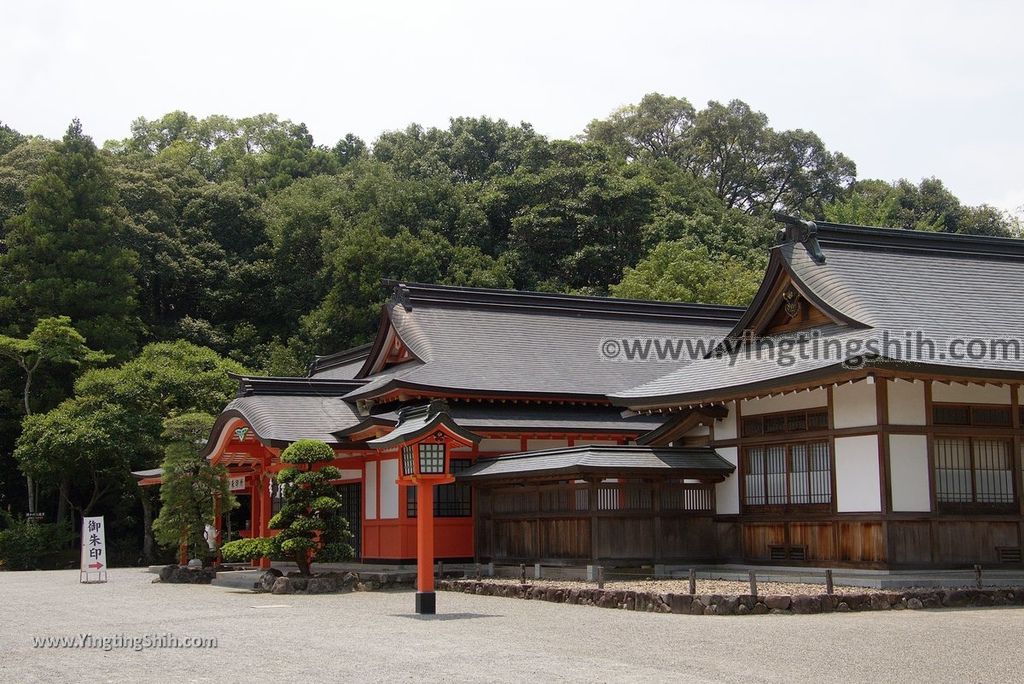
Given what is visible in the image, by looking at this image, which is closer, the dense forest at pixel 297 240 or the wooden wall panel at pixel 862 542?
the wooden wall panel at pixel 862 542

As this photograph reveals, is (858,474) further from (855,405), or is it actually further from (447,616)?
(447,616)

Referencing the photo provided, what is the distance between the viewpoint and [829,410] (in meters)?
19.3

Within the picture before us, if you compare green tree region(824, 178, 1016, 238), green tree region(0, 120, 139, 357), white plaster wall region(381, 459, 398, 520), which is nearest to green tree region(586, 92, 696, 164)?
green tree region(824, 178, 1016, 238)

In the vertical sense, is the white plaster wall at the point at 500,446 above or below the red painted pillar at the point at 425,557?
above

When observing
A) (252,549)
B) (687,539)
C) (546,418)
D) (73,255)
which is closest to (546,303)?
(546,418)

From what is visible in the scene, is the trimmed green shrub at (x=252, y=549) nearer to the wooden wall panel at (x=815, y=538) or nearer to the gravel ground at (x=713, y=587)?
the gravel ground at (x=713, y=587)

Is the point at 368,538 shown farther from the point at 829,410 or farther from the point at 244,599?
the point at 829,410

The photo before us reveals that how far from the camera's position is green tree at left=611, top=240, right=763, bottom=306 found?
44.2m

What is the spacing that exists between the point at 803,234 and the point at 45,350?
29688 millimetres

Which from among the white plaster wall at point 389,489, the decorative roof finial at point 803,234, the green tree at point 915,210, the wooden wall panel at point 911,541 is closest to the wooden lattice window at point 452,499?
the white plaster wall at point 389,489

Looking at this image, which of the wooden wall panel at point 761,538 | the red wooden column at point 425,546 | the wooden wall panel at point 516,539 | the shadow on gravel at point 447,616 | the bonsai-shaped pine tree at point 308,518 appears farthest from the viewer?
the wooden wall panel at point 516,539

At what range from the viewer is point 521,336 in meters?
29.9

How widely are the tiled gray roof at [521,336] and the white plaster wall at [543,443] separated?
115cm

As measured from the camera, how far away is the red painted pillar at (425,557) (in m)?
16.7
